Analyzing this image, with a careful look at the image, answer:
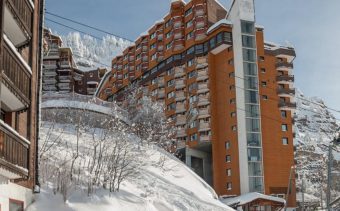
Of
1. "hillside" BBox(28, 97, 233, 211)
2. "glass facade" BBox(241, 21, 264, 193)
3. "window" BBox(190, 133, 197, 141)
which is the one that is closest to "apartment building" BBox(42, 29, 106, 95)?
"window" BBox(190, 133, 197, 141)

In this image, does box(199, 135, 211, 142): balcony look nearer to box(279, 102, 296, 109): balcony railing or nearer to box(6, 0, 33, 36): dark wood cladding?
box(279, 102, 296, 109): balcony railing

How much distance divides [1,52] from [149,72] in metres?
71.0

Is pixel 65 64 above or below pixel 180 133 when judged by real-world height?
above

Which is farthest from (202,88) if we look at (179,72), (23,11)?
(23,11)

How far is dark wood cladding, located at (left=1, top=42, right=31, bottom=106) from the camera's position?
1279 centimetres

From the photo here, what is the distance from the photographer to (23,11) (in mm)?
15430

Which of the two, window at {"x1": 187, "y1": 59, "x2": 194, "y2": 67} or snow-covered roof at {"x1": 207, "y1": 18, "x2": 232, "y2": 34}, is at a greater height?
snow-covered roof at {"x1": 207, "y1": 18, "x2": 232, "y2": 34}

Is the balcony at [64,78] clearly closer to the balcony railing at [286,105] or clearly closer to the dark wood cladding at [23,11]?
the balcony railing at [286,105]

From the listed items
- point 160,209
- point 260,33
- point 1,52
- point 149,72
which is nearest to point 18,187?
point 1,52

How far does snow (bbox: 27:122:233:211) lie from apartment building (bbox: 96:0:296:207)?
33.1m

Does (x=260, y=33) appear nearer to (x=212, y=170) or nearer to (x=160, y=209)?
(x=212, y=170)

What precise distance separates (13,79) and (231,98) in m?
53.1

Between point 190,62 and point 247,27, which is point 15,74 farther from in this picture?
point 190,62

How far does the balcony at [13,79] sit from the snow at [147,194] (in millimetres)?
3623
